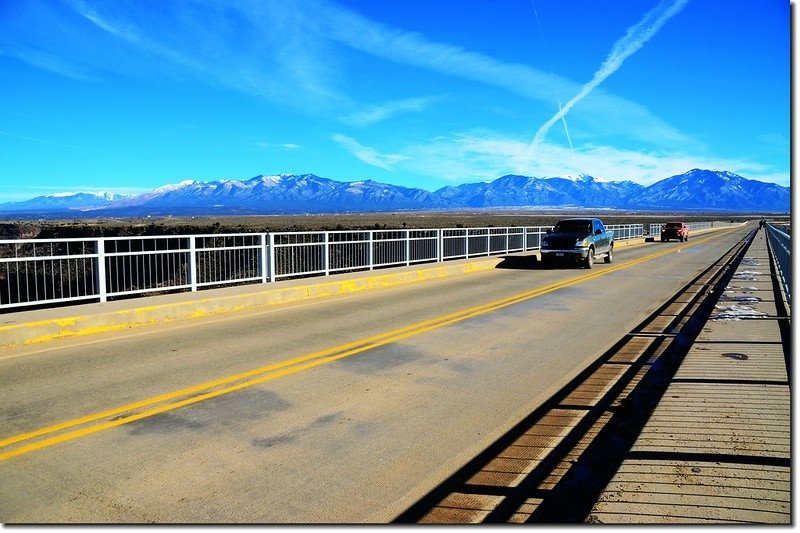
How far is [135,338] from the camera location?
9.16m

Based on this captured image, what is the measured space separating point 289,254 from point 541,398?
38.8 feet

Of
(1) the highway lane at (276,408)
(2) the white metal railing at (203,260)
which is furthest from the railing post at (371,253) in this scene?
(1) the highway lane at (276,408)

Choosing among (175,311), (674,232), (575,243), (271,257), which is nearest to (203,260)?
(271,257)

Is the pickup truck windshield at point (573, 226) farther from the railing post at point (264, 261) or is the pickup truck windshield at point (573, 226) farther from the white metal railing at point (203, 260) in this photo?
the railing post at point (264, 261)

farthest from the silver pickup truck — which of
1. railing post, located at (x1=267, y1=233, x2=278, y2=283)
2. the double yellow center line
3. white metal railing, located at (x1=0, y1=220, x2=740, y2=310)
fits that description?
the double yellow center line

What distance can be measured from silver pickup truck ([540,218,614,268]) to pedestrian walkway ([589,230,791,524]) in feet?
47.1

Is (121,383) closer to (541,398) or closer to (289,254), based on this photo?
(541,398)

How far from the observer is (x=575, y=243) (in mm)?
22172

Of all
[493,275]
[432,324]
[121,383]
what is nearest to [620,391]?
[432,324]

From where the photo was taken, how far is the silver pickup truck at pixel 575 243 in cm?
2217

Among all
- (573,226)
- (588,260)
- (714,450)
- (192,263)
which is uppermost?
(573,226)

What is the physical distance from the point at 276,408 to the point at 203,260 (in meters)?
11.9

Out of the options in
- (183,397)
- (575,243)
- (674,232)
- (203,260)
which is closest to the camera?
(183,397)

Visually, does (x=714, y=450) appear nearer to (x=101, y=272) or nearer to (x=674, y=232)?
(x=101, y=272)
